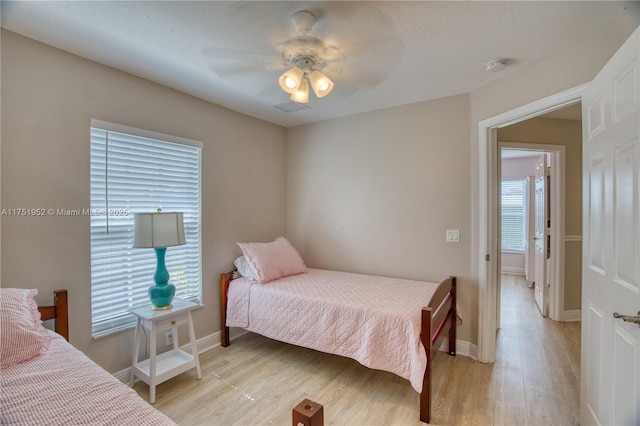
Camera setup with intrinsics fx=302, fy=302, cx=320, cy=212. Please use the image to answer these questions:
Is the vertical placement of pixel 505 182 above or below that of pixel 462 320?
above

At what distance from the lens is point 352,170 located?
351 cm

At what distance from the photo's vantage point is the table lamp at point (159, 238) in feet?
7.06

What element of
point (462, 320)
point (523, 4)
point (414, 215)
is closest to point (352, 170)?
point (414, 215)

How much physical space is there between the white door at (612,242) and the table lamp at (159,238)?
2.64 metres

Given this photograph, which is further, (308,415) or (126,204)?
(126,204)

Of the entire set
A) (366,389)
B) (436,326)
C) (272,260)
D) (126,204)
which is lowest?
(366,389)

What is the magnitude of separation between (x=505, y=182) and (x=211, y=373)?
22.2 ft

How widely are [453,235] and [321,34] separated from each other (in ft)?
6.94

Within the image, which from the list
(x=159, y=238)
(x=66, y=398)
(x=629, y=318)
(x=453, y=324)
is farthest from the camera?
(x=453, y=324)

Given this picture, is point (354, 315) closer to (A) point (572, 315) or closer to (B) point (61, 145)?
(B) point (61, 145)

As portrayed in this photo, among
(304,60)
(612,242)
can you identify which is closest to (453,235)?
(612,242)

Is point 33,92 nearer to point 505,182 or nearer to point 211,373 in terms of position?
point 211,373

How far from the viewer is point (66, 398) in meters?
1.12

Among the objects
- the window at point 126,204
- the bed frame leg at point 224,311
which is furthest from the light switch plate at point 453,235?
the window at point 126,204
